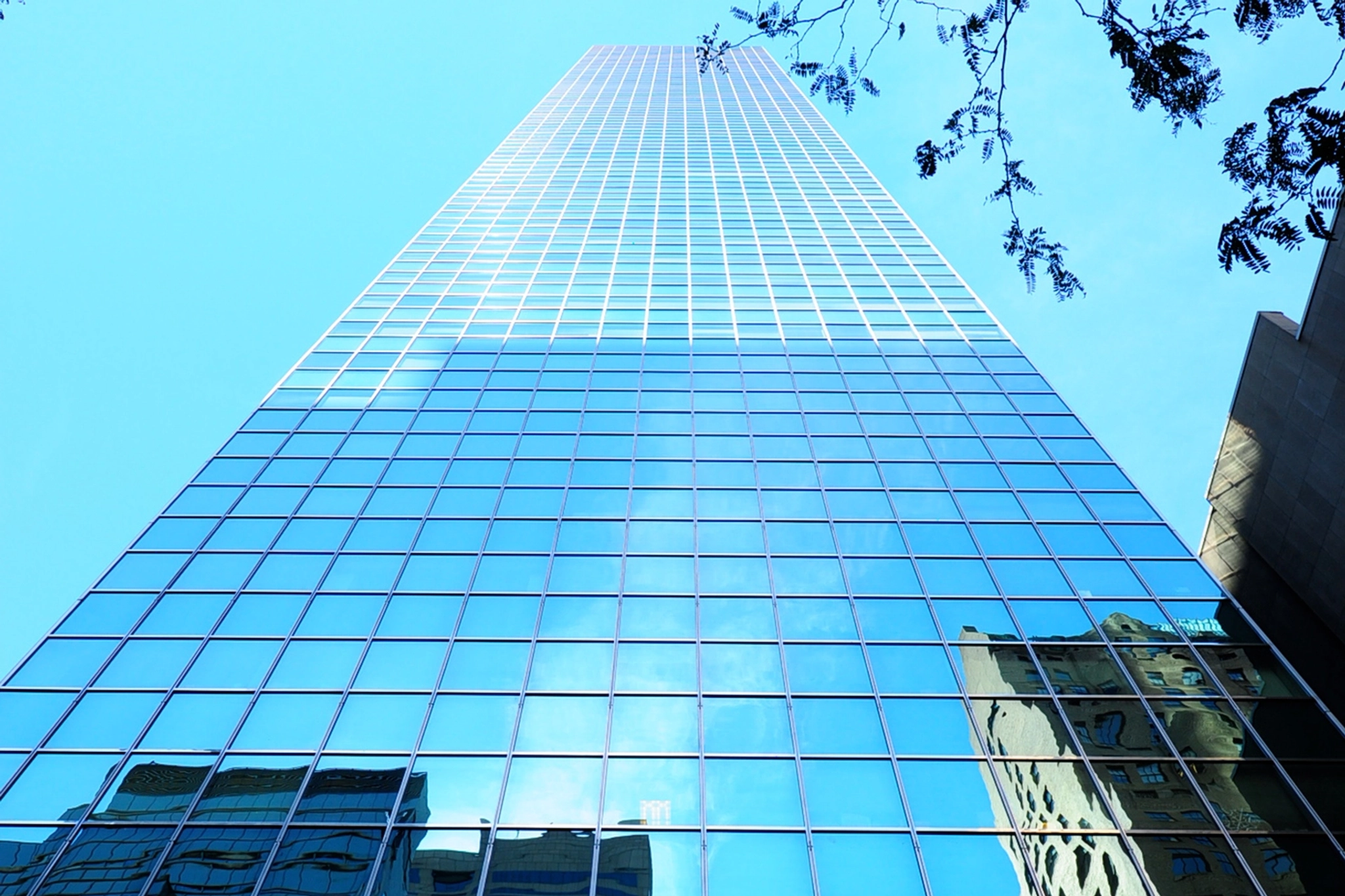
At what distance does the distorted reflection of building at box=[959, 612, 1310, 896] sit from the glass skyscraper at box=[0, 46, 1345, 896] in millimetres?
66

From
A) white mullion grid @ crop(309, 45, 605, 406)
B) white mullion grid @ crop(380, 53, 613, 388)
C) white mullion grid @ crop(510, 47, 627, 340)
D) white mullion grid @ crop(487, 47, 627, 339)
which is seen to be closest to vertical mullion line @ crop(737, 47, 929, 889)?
white mullion grid @ crop(510, 47, 627, 340)

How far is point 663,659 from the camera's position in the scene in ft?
64.2

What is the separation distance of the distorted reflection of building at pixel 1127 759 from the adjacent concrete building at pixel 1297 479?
6.25 m

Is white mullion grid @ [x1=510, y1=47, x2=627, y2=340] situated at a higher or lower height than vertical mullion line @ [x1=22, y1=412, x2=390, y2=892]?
higher

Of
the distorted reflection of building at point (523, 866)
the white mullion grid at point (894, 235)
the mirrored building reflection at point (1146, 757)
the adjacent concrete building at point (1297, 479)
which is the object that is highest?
the white mullion grid at point (894, 235)

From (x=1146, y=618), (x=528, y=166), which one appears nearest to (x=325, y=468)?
(x=1146, y=618)

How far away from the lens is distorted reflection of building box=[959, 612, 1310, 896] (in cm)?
1523

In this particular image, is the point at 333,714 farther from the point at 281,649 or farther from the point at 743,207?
the point at 743,207

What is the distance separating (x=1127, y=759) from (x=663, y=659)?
28.6 feet

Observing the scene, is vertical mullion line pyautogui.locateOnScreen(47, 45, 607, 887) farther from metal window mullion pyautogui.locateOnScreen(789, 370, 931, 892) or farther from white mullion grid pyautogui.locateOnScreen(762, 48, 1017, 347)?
white mullion grid pyautogui.locateOnScreen(762, 48, 1017, 347)

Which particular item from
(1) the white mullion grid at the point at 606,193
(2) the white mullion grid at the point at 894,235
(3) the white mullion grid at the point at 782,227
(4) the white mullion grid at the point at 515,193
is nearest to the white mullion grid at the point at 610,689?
(1) the white mullion grid at the point at 606,193

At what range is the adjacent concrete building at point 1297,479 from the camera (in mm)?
23141

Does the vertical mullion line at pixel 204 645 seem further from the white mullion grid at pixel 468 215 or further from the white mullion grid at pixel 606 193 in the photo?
the white mullion grid at pixel 606 193

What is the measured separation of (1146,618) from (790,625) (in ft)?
25.3
